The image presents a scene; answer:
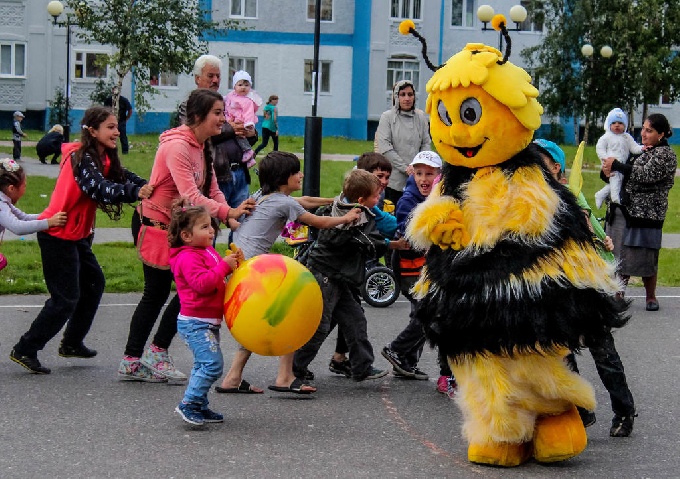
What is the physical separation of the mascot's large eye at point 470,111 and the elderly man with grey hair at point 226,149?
417 centimetres

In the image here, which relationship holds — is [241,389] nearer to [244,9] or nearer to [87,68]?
[87,68]

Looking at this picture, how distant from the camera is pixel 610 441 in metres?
6.36

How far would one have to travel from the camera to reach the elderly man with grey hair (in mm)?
9664

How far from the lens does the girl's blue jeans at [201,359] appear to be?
6246 millimetres

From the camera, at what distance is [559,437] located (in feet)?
18.7

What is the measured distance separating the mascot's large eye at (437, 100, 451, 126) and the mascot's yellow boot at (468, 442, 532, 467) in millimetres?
1650

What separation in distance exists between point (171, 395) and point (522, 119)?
2833 millimetres

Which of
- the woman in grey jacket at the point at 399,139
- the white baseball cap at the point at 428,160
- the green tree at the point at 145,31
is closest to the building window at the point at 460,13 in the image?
the green tree at the point at 145,31

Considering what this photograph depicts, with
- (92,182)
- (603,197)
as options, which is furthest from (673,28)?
(92,182)

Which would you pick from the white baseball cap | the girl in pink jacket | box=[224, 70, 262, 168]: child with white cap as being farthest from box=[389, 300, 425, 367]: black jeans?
box=[224, 70, 262, 168]: child with white cap

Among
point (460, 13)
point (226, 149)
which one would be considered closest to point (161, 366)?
point (226, 149)

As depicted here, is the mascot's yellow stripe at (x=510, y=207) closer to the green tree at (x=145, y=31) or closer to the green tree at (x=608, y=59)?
the green tree at (x=145, y=31)

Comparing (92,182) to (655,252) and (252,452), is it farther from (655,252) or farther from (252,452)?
(655,252)

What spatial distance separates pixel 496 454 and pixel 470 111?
173 cm
